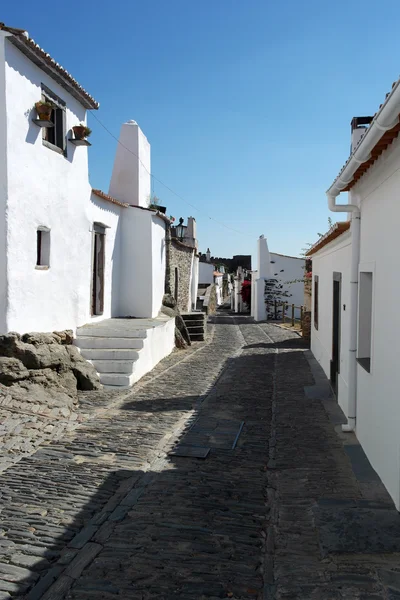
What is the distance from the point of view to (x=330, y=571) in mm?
3740

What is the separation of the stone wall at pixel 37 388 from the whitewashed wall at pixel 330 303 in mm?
4176

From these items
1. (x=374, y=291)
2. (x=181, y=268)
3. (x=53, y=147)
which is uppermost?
(x=53, y=147)

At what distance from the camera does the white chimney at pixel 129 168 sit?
1708 cm

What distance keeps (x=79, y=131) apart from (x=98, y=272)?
12.5ft

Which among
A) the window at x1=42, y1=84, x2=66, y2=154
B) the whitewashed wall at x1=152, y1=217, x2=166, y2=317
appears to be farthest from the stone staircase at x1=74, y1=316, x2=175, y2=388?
the window at x1=42, y1=84, x2=66, y2=154

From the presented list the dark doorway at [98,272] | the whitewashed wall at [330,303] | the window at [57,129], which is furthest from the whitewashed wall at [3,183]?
the whitewashed wall at [330,303]

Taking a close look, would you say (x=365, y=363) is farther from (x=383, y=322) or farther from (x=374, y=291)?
(x=383, y=322)

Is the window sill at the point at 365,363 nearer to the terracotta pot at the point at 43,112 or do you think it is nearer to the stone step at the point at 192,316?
the terracotta pot at the point at 43,112

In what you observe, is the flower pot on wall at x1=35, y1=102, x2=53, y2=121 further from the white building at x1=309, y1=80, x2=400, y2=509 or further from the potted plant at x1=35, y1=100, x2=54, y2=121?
the white building at x1=309, y1=80, x2=400, y2=509

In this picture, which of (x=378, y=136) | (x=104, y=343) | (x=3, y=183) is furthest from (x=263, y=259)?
(x=378, y=136)

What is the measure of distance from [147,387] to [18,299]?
9.90 ft

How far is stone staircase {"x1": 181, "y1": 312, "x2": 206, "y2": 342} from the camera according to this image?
20.2m

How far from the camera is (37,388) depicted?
8.58 meters

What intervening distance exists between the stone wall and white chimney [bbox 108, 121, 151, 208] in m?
7.56
